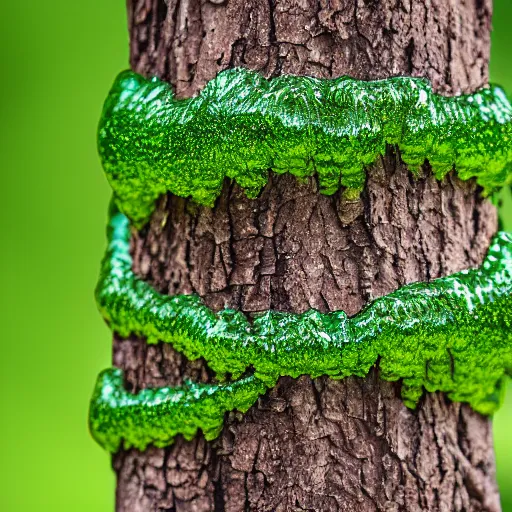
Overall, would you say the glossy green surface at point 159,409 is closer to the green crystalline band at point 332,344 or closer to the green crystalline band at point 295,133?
the green crystalline band at point 332,344

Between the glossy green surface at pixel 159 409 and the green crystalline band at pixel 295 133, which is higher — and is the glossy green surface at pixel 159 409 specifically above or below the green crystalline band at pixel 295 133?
below

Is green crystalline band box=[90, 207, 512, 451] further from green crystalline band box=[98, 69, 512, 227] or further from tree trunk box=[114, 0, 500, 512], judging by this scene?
green crystalline band box=[98, 69, 512, 227]

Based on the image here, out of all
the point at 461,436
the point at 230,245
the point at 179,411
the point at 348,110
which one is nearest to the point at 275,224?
the point at 230,245

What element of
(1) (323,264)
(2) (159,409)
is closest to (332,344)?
(1) (323,264)

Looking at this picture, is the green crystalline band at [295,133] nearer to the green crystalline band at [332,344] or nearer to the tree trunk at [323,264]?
the tree trunk at [323,264]

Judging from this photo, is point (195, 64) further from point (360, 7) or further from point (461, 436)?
point (461, 436)

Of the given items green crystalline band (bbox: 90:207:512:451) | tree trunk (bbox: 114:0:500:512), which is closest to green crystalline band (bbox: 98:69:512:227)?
tree trunk (bbox: 114:0:500:512)

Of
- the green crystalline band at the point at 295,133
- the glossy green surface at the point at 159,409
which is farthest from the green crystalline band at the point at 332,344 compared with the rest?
the green crystalline band at the point at 295,133
